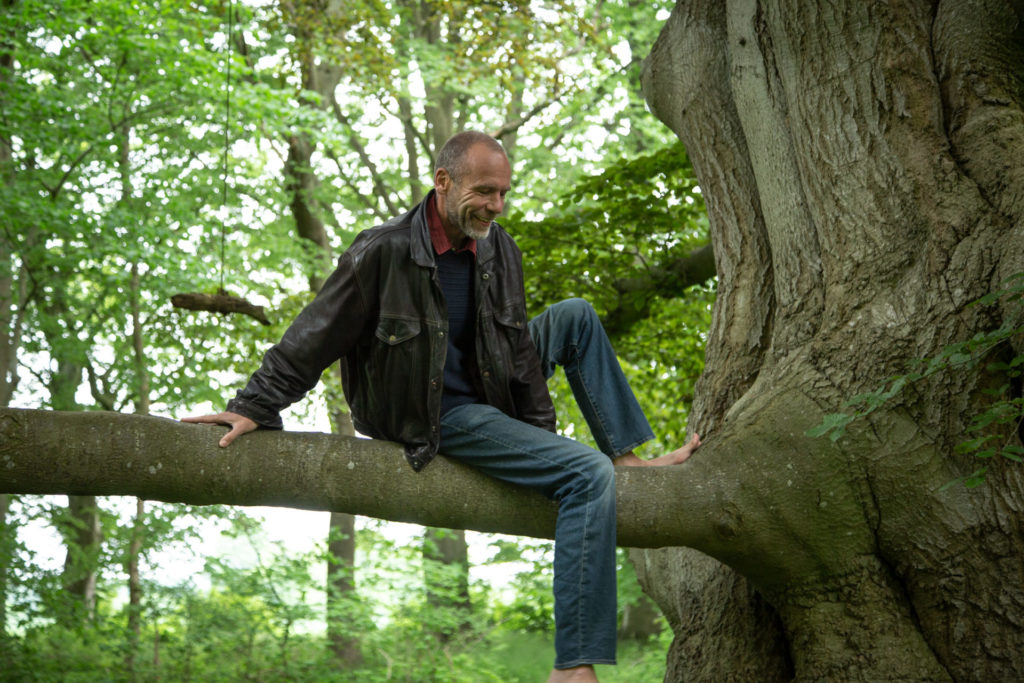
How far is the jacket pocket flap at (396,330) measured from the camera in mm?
3273

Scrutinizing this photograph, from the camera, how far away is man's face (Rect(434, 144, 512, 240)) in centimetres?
329

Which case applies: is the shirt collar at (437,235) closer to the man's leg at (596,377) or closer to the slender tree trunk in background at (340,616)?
the man's leg at (596,377)

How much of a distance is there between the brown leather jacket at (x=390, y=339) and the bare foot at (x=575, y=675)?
2.66ft

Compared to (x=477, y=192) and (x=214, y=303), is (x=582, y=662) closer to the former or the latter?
(x=477, y=192)

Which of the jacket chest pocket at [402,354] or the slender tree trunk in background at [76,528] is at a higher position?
the slender tree trunk in background at [76,528]

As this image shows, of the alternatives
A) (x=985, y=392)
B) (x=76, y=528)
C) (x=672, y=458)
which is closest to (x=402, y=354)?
(x=672, y=458)

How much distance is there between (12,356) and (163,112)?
3365 mm

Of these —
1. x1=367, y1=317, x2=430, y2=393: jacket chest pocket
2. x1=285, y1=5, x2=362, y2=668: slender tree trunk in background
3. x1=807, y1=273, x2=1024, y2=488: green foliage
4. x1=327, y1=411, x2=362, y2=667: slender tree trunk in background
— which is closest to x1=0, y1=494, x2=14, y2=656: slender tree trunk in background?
x1=327, y1=411, x2=362, y2=667: slender tree trunk in background

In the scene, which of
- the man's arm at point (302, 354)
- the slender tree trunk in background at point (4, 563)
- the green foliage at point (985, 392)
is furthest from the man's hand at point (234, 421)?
the slender tree trunk in background at point (4, 563)

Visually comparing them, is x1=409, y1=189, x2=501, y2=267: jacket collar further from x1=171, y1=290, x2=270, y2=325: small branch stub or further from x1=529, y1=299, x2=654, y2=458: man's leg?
x1=171, y1=290, x2=270, y2=325: small branch stub

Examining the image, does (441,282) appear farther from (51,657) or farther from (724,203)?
(51,657)

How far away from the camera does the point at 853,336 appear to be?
146 inches

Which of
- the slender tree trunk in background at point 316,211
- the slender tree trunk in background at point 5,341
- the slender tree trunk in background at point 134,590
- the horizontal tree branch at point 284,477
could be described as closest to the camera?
the horizontal tree branch at point 284,477

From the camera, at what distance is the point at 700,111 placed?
4918 millimetres
